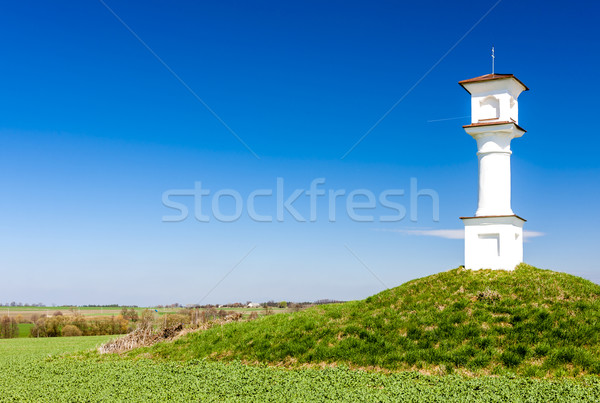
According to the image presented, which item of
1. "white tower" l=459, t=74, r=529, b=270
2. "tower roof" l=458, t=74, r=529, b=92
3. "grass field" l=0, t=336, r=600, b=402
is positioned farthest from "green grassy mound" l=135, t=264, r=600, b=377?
"tower roof" l=458, t=74, r=529, b=92

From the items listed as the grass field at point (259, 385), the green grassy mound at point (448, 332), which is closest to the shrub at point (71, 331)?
the green grassy mound at point (448, 332)

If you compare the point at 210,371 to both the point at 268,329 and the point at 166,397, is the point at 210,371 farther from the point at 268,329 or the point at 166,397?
the point at 268,329

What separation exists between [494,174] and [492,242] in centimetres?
316

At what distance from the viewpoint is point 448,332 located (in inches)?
729

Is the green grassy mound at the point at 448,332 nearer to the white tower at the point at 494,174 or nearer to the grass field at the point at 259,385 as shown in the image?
the white tower at the point at 494,174

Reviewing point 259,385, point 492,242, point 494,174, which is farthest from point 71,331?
point 494,174

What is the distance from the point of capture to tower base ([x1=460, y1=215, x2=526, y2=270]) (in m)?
22.6

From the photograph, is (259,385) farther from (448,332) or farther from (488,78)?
(488,78)

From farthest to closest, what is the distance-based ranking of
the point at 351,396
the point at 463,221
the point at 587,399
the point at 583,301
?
the point at 463,221 < the point at 583,301 < the point at 351,396 < the point at 587,399

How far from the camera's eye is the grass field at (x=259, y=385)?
45.7 ft

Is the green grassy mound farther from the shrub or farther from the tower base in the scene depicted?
the shrub

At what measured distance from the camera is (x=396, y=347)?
18.3 meters

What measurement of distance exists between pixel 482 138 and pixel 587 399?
44.0 ft

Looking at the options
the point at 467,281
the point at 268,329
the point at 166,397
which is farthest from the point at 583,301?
the point at 166,397
